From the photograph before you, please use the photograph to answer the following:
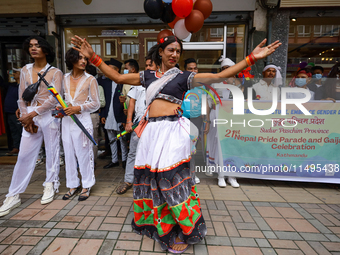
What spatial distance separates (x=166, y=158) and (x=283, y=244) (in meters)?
1.50

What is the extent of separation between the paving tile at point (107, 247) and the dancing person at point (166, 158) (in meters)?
0.35

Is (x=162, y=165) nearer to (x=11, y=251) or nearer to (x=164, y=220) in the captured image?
(x=164, y=220)

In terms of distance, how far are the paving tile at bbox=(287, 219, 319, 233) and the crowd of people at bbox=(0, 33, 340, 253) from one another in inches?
45.3

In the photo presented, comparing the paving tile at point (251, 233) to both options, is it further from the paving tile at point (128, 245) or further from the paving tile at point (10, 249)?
the paving tile at point (10, 249)

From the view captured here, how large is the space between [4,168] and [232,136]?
15.7 ft

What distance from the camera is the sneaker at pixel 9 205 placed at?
273 cm

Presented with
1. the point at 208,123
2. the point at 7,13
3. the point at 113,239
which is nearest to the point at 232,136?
the point at 208,123

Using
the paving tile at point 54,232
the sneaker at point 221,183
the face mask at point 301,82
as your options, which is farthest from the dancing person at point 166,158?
the face mask at point 301,82

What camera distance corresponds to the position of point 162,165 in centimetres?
209

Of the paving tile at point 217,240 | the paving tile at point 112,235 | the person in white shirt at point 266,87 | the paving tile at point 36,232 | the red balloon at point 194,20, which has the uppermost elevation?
the red balloon at point 194,20

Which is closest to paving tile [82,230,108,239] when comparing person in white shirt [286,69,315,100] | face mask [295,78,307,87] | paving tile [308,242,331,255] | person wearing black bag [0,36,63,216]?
person wearing black bag [0,36,63,216]

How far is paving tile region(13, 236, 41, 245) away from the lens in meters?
Answer: 2.18

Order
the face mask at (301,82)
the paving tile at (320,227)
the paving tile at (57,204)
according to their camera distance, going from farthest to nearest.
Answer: the face mask at (301,82), the paving tile at (57,204), the paving tile at (320,227)

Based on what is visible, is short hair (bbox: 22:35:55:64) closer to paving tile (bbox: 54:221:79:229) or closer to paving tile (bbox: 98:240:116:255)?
paving tile (bbox: 54:221:79:229)
